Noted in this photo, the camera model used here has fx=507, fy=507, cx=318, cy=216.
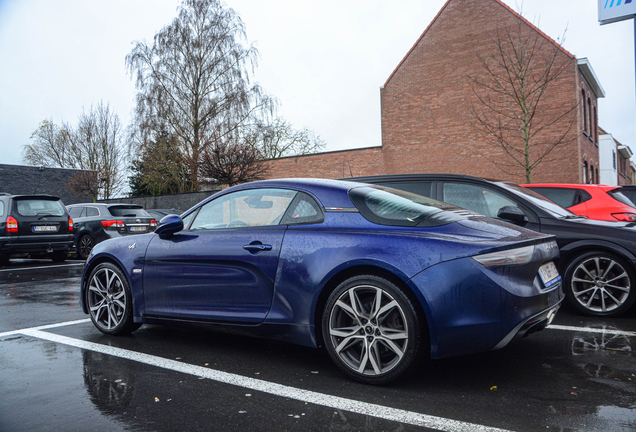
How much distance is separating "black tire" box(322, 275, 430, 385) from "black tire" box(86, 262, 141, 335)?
88.1 inches

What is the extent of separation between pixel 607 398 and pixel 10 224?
13.0 meters

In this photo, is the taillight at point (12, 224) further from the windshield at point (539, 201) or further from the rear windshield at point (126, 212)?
the windshield at point (539, 201)

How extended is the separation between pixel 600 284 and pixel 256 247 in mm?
4034

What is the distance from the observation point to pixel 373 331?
3.46 m

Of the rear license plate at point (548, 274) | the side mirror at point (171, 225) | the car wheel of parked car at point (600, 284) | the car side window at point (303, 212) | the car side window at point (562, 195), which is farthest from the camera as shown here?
the car side window at point (562, 195)

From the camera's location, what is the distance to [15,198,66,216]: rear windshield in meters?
12.6

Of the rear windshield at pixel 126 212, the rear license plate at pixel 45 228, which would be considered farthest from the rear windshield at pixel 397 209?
the rear windshield at pixel 126 212

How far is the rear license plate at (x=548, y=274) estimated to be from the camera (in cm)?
360

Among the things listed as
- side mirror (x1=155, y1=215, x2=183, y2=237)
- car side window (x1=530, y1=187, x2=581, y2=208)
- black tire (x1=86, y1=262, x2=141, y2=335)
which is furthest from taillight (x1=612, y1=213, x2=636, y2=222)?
black tire (x1=86, y1=262, x2=141, y2=335)

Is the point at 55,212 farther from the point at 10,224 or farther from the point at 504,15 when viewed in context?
the point at 504,15

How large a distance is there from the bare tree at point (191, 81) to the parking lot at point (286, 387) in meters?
27.1

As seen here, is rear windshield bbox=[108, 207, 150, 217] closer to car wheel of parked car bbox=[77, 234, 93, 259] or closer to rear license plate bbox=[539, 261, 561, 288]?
Result: car wheel of parked car bbox=[77, 234, 93, 259]

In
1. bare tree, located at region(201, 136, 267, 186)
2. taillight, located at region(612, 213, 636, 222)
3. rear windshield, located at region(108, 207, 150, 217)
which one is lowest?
taillight, located at region(612, 213, 636, 222)

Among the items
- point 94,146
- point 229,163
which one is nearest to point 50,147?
point 94,146
